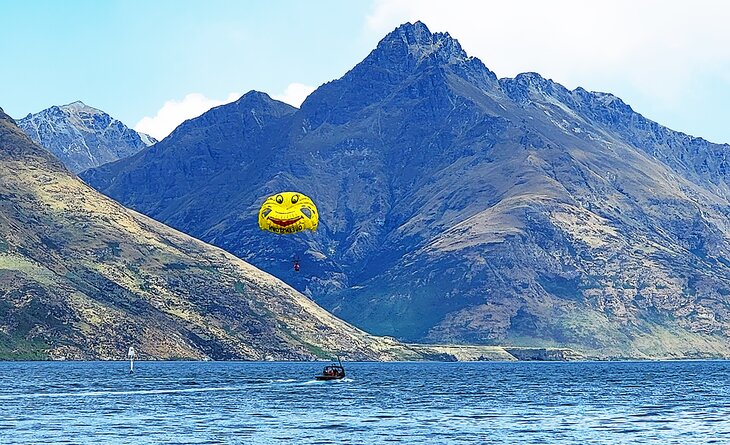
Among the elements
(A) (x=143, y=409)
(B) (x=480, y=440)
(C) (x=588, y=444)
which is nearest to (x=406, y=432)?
(B) (x=480, y=440)

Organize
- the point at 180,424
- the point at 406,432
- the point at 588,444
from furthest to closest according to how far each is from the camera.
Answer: the point at 180,424 → the point at 406,432 → the point at 588,444

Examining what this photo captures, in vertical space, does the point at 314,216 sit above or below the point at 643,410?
above

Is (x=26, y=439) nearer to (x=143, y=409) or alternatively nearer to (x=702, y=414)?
(x=143, y=409)

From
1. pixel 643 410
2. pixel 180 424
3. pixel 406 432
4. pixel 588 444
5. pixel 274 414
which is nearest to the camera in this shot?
pixel 588 444

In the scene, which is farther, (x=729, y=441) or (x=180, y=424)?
(x=180, y=424)

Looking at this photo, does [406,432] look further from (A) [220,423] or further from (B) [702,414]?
(B) [702,414]

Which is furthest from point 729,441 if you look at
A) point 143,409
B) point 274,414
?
point 143,409

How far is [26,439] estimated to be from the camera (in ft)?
445

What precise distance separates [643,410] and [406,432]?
209 feet

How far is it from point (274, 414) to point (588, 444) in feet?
202

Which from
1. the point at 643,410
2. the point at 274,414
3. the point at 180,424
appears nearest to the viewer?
the point at 180,424

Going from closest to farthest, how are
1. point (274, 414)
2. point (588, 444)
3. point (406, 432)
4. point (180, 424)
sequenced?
1. point (588, 444)
2. point (406, 432)
3. point (180, 424)
4. point (274, 414)

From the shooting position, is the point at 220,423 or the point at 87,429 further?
the point at 220,423

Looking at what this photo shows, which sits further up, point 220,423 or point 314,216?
point 314,216
